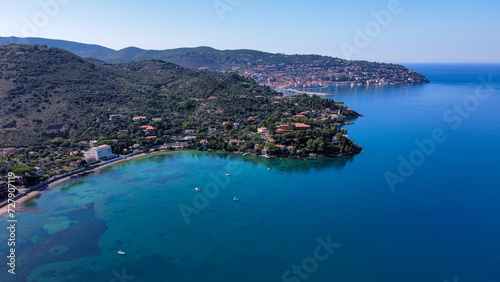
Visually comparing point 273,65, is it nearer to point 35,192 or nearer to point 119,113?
point 119,113

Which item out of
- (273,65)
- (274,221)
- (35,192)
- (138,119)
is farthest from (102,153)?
(273,65)

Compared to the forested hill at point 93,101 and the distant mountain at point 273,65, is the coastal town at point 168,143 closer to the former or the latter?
the forested hill at point 93,101

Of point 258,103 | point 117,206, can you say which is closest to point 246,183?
point 117,206

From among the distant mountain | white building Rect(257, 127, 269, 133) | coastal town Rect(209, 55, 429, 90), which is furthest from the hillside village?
the distant mountain

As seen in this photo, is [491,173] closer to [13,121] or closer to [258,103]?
[258,103]

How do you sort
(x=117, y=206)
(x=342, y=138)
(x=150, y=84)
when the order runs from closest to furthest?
(x=117, y=206) → (x=342, y=138) → (x=150, y=84)

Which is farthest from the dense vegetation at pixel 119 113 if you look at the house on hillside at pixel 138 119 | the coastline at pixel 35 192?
the coastline at pixel 35 192

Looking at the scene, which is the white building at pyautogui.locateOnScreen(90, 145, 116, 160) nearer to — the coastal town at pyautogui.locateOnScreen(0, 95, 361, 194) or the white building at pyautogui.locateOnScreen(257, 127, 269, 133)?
the coastal town at pyautogui.locateOnScreen(0, 95, 361, 194)
